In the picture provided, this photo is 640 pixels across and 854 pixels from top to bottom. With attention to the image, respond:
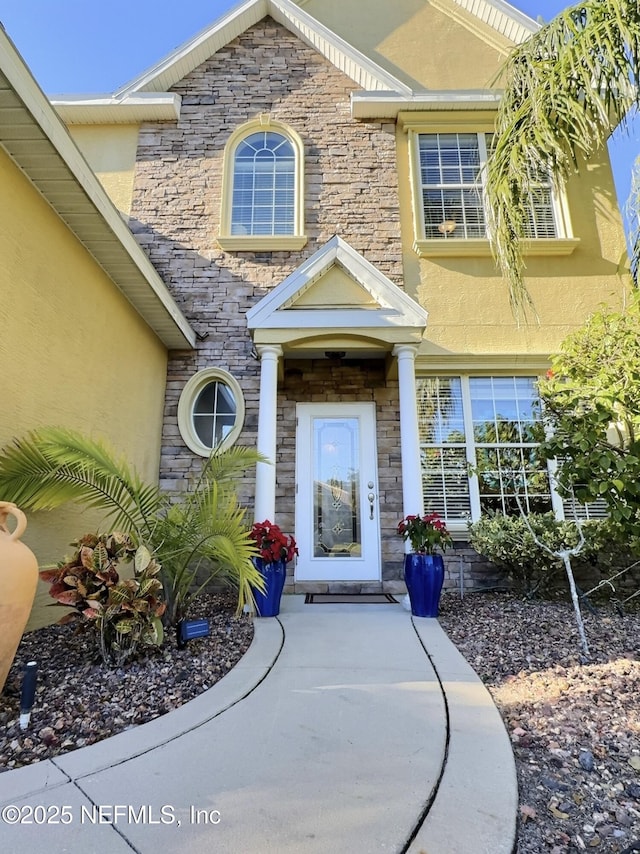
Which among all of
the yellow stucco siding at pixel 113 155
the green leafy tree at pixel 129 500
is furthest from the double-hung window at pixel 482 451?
the yellow stucco siding at pixel 113 155

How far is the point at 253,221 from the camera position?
6.72m

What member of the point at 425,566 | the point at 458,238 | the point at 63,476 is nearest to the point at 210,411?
the point at 63,476

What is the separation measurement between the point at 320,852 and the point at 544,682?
1.96 meters

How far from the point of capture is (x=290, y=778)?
1.79m

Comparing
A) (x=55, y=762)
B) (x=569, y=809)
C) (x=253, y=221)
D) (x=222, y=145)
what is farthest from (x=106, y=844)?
(x=222, y=145)

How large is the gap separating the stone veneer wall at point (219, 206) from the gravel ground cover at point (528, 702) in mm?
2390

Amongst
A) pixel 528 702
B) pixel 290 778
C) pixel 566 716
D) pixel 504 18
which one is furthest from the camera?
pixel 504 18

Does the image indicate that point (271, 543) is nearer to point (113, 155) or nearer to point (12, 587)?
point (12, 587)

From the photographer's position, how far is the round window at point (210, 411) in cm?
596

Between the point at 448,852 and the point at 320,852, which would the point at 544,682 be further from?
the point at 320,852

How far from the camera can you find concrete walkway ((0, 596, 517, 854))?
1467mm

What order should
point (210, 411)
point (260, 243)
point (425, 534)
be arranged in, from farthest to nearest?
point (260, 243) < point (210, 411) < point (425, 534)

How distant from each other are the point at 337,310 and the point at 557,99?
2669 mm

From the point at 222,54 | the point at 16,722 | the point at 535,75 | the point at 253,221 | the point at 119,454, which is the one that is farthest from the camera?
the point at 222,54
